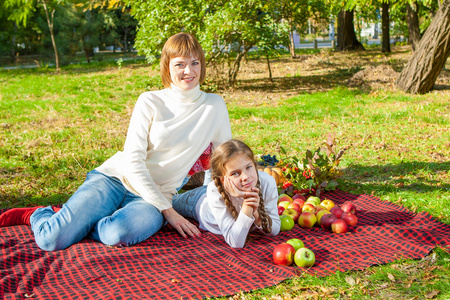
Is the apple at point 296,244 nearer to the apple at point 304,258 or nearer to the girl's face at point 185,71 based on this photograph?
the apple at point 304,258

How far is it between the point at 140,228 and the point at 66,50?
22.8 meters

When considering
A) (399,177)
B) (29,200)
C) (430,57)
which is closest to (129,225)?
(29,200)

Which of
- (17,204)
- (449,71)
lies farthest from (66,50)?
(17,204)

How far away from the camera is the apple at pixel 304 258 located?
11.0 feet

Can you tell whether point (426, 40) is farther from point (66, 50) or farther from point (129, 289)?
point (66, 50)

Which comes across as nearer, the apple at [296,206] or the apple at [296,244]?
the apple at [296,244]

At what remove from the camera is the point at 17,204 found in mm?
5238

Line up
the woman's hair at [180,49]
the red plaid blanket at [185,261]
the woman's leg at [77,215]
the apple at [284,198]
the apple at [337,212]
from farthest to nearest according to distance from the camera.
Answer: the apple at [284,198] → the apple at [337,212] → the woman's hair at [180,49] → the woman's leg at [77,215] → the red plaid blanket at [185,261]

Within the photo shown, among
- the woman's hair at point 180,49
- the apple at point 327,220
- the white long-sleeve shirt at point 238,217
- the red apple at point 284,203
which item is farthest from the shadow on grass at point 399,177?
the woman's hair at point 180,49

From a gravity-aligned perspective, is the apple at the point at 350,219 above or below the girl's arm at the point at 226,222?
below

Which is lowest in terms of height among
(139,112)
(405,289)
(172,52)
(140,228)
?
(405,289)

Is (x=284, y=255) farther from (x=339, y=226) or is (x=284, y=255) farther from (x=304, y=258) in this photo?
(x=339, y=226)

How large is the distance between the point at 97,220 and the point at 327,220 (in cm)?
210

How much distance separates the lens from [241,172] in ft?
11.8
